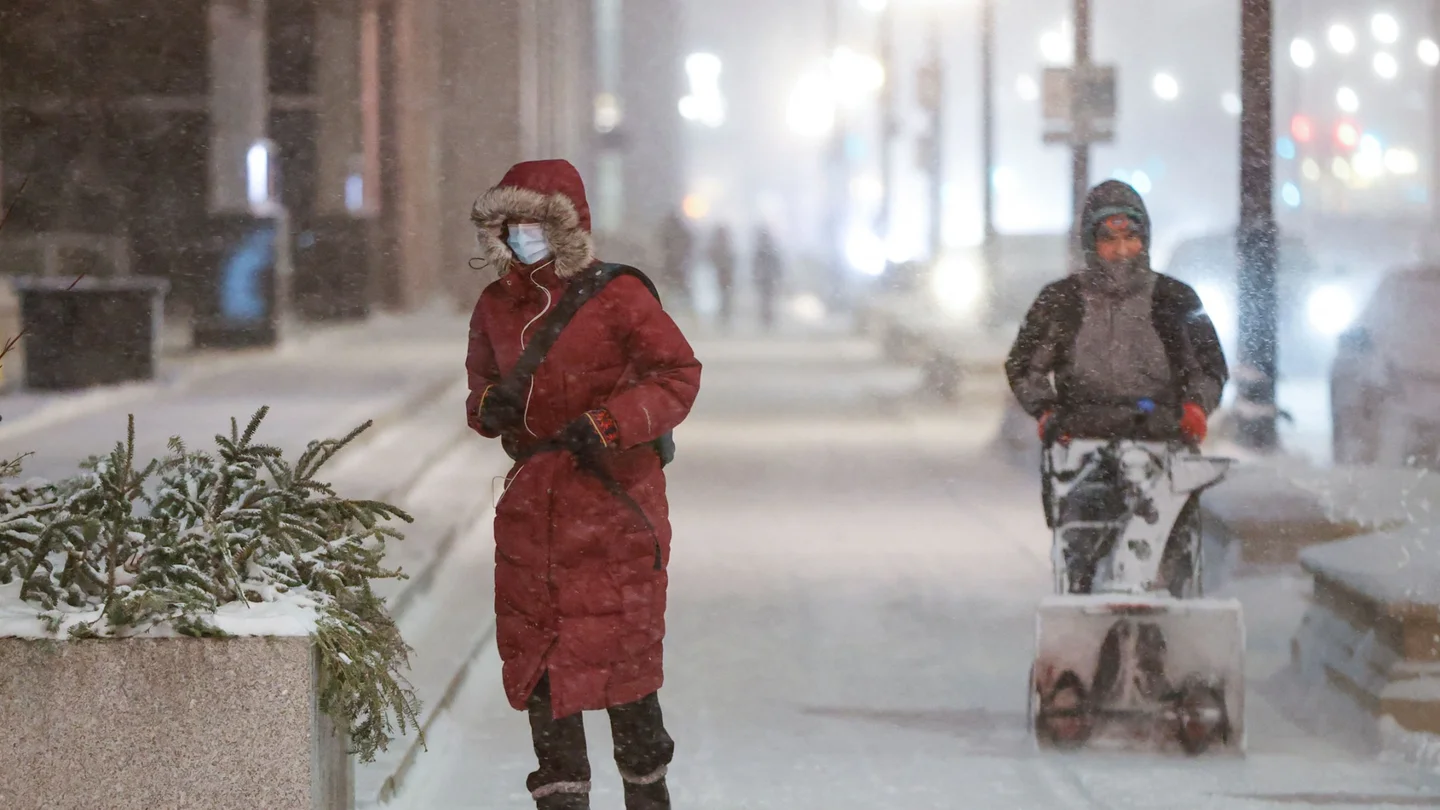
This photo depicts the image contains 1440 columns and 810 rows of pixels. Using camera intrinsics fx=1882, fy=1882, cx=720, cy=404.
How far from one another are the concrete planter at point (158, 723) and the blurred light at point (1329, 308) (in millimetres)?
18553

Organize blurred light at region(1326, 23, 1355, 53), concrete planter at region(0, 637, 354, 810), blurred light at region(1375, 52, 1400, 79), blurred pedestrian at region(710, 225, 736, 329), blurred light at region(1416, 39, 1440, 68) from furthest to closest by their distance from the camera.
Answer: blurred light at region(1375, 52, 1400, 79) → blurred light at region(1326, 23, 1355, 53) → blurred light at region(1416, 39, 1440, 68) → blurred pedestrian at region(710, 225, 736, 329) → concrete planter at region(0, 637, 354, 810)

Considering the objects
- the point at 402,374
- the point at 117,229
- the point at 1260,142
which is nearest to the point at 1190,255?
the point at 1260,142

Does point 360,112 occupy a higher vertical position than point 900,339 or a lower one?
higher

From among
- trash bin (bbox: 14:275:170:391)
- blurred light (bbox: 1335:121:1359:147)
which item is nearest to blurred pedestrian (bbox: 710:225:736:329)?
trash bin (bbox: 14:275:170:391)

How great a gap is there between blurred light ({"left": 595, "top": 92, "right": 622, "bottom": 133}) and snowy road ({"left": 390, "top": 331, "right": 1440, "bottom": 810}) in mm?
49314

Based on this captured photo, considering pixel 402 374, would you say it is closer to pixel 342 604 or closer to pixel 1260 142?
pixel 1260 142

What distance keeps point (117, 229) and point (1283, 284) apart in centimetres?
1368

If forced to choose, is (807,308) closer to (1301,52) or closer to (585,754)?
(1301,52)

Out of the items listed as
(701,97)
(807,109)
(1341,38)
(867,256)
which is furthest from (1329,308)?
(701,97)

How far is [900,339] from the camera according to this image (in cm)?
2381

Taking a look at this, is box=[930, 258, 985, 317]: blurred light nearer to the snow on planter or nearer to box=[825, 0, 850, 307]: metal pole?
box=[825, 0, 850, 307]: metal pole

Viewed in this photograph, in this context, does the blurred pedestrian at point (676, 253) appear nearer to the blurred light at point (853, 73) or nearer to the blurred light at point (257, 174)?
the blurred light at point (257, 174)

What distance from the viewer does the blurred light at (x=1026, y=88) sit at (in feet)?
225

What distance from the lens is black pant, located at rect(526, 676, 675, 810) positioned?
442 cm
